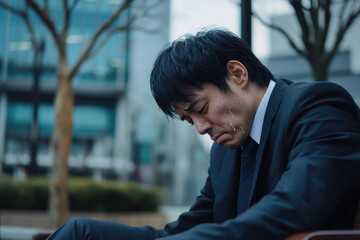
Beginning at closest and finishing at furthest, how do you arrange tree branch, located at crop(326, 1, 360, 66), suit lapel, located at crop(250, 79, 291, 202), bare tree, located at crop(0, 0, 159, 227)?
suit lapel, located at crop(250, 79, 291, 202) < tree branch, located at crop(326, 1, 360, 66) < bare tree, located at crop(0, 0, 159, 227)

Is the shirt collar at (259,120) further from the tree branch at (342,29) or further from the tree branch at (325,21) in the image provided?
the tree branch at (342,29)

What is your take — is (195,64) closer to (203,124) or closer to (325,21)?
(203,124)

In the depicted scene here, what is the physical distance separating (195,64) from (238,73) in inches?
7.3

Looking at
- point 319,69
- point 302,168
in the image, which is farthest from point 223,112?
point 319,69

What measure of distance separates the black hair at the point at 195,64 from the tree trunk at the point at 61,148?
6.11 m

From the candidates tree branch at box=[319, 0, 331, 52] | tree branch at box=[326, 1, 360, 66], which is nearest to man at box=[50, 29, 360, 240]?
tree branch at box=[319, 0, 331, 52]

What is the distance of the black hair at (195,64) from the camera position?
5.41 feet

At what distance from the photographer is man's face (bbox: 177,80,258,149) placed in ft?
5.47

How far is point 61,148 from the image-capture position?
7703 mm

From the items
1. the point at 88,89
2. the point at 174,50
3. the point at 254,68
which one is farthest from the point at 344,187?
the point at 88,89

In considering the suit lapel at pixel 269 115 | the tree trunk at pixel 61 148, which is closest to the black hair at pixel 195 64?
the suit lapel at pixel 269 115

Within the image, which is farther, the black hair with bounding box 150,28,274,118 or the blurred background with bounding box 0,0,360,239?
the blurred background with bounding box 0,0,360,239

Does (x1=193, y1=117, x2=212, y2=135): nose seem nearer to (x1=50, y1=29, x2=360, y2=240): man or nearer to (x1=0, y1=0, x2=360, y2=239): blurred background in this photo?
(x1=50, y1=29, x2=360, y2=240): man

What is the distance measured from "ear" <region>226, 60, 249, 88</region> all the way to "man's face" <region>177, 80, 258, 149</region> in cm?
2
